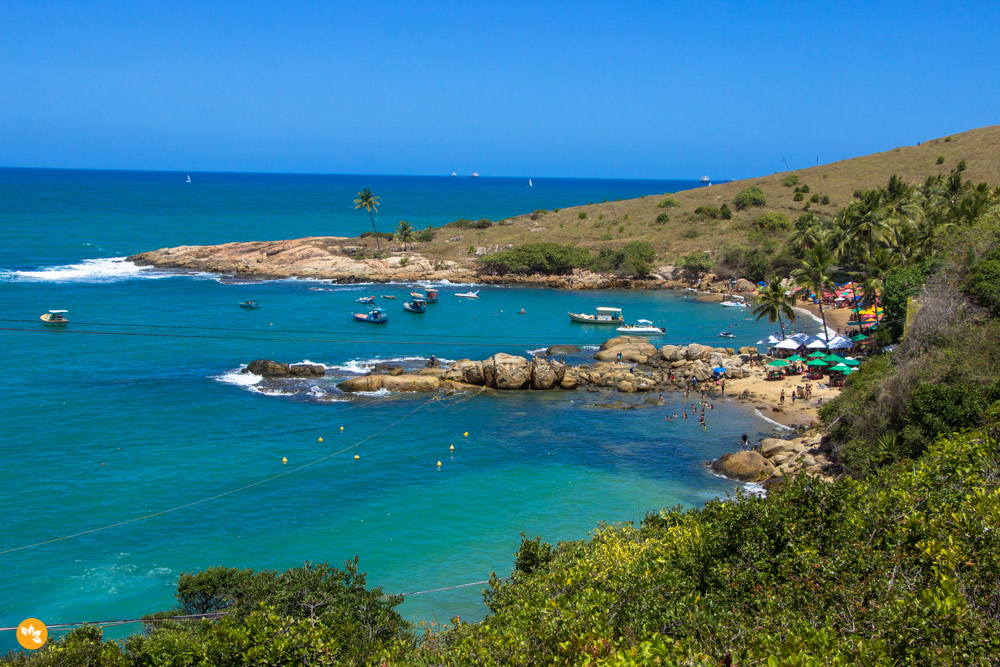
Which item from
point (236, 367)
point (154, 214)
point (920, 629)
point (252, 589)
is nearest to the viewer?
point (920, 629)

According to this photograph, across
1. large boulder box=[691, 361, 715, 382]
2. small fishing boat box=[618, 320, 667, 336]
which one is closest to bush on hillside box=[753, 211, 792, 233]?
small fishing boat box=[618, 320, 667, 336]

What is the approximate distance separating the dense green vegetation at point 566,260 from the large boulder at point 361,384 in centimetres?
4746

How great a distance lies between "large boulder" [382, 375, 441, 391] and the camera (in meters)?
49.2

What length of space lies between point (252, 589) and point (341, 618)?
473 centimetres

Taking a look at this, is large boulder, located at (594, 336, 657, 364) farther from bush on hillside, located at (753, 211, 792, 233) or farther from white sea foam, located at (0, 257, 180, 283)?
white sea foam, located at (0, 257, 180, 283)

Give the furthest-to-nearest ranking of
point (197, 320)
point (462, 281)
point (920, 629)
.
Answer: point (462, 281), point (197, 320), point (920, 629)

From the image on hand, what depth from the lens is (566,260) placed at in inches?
3688

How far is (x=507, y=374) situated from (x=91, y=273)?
69.3m

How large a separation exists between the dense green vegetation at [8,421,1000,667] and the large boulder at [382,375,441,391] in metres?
29.5

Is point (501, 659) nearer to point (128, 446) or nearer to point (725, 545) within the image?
point (725, 545)

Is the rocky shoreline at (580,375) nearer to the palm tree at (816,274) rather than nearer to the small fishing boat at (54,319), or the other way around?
the palm tree at (816,274)

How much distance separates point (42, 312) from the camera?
70062mm

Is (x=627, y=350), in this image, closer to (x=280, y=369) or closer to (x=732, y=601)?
(x=280, y=369)

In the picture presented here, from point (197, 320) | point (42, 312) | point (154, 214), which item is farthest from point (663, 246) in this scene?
point (154, 214)
